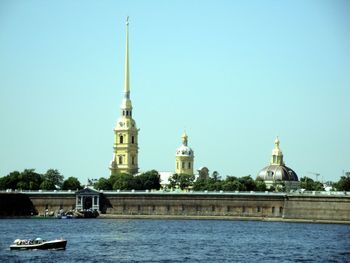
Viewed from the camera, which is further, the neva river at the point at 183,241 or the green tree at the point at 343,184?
the green tree at the point at 343,184

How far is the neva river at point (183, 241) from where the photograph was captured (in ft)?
293

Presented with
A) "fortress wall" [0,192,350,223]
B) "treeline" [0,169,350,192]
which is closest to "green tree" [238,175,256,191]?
"treeline" [0,169,350,192]

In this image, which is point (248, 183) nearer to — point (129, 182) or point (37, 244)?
point (129, 182)

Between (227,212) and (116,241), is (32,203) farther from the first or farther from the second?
(116,241)

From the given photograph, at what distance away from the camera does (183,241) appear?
350 feet

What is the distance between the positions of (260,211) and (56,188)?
148ft

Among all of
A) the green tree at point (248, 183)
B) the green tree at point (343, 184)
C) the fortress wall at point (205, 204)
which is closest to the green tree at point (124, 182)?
the fortress wall at point (205, 204)

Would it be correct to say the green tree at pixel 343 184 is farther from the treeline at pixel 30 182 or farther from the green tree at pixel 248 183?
the treeline at pixel 30 182

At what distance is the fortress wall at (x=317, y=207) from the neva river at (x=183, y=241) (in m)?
Answer: 5.14

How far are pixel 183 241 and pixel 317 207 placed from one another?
4566cm

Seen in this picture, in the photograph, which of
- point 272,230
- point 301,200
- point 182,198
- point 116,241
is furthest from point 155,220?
point 116,241

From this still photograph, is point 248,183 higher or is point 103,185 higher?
point 248,183

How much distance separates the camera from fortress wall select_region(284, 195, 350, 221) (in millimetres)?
146000

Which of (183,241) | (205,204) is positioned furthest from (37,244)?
(205,204)
